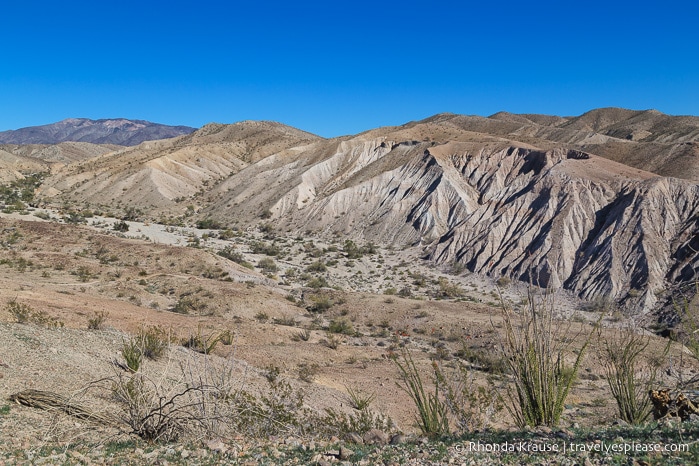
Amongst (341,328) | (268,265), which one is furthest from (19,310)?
(268,265)

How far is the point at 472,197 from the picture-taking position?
40.5m

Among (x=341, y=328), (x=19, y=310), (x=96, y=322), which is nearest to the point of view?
(x=19, y=310)

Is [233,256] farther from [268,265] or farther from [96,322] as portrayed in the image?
[96,322]

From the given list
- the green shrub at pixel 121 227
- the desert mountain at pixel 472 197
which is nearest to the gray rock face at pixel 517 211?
the desert mountain at pixel 472 197

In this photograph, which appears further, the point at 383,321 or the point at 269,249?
the point at 269,249

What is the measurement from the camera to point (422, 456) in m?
4.40

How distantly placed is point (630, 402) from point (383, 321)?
1437cm

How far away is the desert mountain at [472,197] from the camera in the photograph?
2855 centimetres

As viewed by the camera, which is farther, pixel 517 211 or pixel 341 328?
pixel 517 211

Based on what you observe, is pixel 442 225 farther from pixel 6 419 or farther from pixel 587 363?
pixel 6 419

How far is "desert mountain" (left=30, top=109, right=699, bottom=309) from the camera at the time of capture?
28.5 m

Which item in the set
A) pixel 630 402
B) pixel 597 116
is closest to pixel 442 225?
pixel 630 402

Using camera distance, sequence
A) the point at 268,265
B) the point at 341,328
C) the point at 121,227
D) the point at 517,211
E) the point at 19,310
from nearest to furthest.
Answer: the point at 19,310, the point at 341,328, the point at 268,265, the point at 517,211, the point at 121,227

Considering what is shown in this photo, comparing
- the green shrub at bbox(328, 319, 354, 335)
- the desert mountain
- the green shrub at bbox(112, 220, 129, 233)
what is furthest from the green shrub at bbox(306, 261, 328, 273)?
the green shrub at bbox(112, 220, 129, 233)
